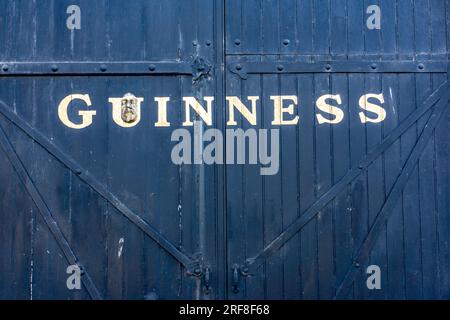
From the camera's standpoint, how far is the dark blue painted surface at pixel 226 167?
4.17 m

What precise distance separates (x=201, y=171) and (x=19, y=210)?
1.17m

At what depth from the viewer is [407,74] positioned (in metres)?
4.30

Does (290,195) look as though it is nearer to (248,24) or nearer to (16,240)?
(248,24)

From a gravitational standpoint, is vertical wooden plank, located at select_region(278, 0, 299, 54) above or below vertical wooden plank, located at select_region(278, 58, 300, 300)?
above

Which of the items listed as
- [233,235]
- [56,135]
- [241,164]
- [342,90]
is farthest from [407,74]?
[56,135]

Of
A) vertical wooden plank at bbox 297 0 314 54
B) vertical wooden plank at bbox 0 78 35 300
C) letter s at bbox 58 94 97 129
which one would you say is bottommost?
vertical wooden plank at bbox 0 78 35 300

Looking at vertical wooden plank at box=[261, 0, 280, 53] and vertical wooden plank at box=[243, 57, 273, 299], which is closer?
vertical wooden plank at box=[243, 57, 273, 299]

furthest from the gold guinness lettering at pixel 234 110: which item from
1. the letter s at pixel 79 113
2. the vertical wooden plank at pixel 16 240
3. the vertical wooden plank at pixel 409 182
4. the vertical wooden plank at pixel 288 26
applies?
the vertical wooden plank at pixel 16 240

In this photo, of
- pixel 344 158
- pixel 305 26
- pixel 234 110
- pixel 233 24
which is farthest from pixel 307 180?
pixel 233 24

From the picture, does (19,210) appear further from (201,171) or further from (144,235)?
(201,171)

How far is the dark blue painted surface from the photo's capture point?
4.17m

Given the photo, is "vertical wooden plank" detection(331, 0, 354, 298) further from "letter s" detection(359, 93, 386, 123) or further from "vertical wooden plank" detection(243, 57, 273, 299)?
"vertical wooden plank" detection(243, 57, 273, 299)

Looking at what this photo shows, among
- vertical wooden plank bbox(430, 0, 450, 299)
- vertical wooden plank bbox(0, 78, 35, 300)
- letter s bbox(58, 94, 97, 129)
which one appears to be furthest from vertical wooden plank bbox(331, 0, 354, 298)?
vertical wooden plank bbox(0, 78, 35, 300)

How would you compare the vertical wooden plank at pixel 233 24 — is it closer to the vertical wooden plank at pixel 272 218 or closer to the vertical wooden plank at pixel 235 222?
the vertical wooden plank at pixel 272 218
